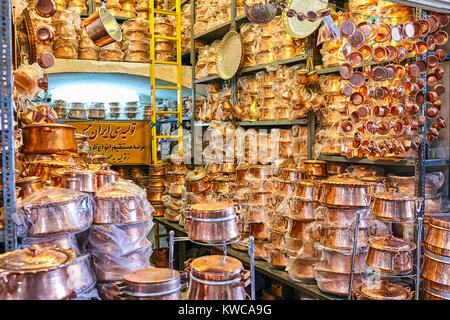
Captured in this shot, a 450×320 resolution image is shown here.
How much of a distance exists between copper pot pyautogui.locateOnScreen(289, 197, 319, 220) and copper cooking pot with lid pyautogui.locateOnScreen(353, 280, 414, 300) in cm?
65

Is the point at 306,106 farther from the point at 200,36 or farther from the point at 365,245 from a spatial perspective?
the point at 200,36

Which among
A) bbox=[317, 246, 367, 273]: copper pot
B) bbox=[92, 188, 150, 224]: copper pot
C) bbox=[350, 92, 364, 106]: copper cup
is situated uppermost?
bbox=[350, 92, 364, 106]: copper cup

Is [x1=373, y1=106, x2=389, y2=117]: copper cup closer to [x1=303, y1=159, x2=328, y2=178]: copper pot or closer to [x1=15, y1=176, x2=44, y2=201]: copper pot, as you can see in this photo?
[x1=303, y1=159, x2=328, y2=178]: copper pot

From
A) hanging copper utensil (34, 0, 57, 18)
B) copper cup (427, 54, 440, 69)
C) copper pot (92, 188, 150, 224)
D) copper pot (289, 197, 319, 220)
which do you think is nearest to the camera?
copper pot (92, 188, 150, 224)

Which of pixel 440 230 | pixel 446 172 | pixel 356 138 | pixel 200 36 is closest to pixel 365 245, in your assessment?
pixel 440 230

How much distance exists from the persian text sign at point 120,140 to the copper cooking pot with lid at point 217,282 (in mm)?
3926

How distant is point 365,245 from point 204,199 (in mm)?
1906

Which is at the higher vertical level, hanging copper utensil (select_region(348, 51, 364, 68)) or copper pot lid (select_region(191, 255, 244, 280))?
hanging copper utensil (select_region(348, 51, 364, 68))

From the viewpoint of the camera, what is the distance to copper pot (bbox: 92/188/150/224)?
1.76 m

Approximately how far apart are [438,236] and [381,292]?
429mm

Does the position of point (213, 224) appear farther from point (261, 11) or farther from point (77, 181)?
point (261, 11)

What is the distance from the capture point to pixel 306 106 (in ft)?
10.7

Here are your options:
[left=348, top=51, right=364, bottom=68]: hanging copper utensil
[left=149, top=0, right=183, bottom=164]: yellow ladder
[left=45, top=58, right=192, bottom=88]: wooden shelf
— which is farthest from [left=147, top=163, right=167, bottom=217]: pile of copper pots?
[left=348, top=51, right=364, bottom=68]: hanging copper utensil

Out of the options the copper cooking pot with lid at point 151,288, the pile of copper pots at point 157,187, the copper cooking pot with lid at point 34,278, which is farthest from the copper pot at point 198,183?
the copper cooking pot with lid at point 34,278
